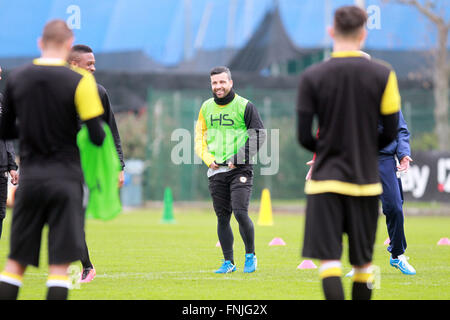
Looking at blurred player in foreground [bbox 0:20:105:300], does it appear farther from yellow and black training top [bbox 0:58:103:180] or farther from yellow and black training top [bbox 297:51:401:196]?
yellow and black training top [bbox 297:51:401:196]

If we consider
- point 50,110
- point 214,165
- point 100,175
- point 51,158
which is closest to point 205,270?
point 214,165

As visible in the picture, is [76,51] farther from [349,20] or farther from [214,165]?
[349,20]

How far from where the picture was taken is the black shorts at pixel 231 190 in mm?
9070

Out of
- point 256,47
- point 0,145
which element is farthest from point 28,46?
point 0,145

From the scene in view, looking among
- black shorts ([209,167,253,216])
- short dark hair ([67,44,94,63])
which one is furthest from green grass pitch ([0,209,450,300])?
short dark hair ([67,44,94,63])

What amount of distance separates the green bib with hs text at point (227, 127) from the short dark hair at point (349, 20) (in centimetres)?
372

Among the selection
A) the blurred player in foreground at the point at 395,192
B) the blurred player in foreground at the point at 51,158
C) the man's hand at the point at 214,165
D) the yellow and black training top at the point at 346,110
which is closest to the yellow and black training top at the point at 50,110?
the blurred player in foreground at the point at 51,158

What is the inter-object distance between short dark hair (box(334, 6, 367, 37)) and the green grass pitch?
263 cm

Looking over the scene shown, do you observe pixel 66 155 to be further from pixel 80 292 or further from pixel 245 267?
pixel 245 267

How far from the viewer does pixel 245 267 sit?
9.16m

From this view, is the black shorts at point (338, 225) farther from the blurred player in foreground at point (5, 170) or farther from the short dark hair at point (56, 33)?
the blurred player in foreground at point (5, 170)

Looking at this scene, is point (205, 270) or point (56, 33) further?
point (205, 270)

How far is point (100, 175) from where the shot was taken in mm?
5730

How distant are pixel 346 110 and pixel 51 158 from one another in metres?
2.04
